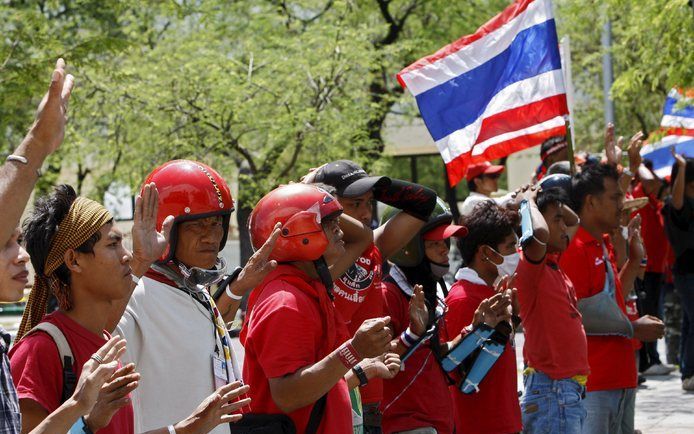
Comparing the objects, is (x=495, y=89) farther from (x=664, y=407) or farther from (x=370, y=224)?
(x=664, y=407)

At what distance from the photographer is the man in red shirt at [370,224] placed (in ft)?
17.4

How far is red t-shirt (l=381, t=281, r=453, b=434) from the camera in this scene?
5.62 m

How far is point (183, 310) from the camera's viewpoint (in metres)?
4.11

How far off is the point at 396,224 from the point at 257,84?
13163 millimetres

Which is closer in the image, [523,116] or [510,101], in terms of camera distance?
[523,116]

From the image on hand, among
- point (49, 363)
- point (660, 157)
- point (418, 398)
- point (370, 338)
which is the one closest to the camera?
point (49, 363)

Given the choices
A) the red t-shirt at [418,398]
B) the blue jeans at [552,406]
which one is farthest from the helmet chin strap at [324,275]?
the blue jeans at [552,406]

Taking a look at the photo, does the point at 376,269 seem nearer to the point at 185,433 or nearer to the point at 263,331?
the point at 263,331

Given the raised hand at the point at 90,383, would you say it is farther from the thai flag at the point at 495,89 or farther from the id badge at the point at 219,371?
A: the thai flag at the point at 495,89

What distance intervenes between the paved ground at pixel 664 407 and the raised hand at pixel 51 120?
23.6ft

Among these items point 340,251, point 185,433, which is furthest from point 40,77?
point 185,433

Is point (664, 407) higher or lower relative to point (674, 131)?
lower

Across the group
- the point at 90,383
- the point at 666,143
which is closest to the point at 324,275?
the point at 90,383

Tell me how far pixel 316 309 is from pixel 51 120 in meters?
1.60
